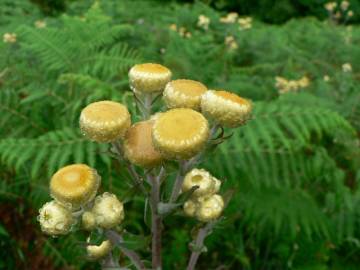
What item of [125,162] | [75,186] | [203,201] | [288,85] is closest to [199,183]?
[203,201]

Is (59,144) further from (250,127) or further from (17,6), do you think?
(17,6)

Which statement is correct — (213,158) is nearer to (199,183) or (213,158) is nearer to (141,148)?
(199,183)

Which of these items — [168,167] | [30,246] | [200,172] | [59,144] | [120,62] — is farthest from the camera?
[120,62]

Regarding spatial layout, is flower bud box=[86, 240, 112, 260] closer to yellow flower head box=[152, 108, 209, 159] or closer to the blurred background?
yellow flower head box=[152, 108, 209, 159]

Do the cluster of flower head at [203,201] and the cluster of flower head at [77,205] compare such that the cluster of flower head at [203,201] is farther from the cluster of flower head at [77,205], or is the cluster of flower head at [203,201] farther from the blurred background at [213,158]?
the blurred background at [213,158]

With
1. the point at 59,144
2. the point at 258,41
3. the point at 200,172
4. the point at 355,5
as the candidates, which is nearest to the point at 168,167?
the point at 200,172

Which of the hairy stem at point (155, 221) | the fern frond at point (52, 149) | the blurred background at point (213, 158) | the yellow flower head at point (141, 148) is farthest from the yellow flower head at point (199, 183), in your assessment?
the fern frond at point (52, 149)
